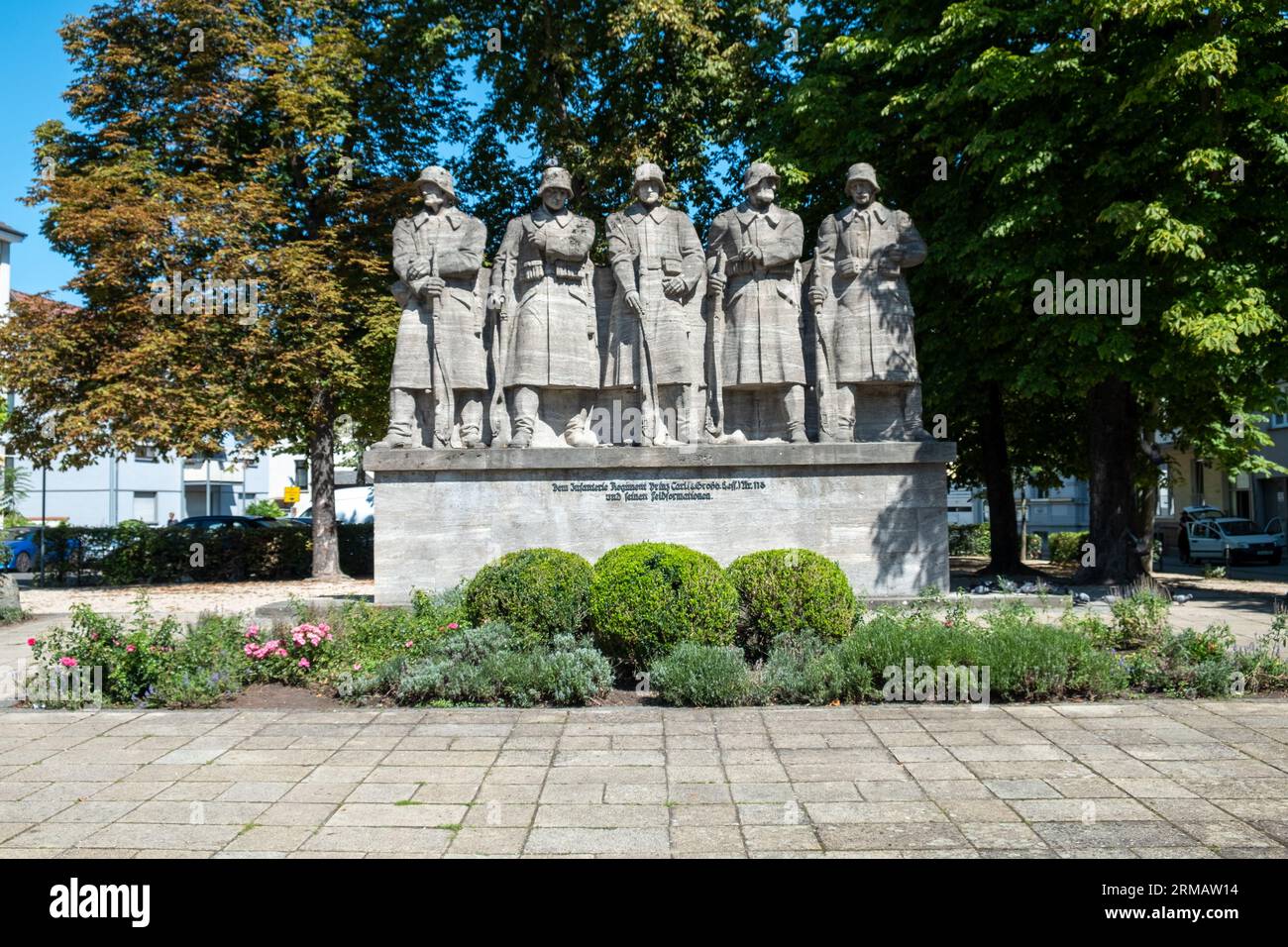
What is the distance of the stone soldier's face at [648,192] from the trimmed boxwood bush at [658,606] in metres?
5.67

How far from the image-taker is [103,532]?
24.4 metres

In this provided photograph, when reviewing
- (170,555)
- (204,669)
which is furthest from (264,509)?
(204,669)

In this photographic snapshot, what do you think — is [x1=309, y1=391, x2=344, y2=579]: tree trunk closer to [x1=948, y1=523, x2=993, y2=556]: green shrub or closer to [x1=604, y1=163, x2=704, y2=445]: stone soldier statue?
[x1=604, y1=163, x2=704, y2=445]: stone soldier statue

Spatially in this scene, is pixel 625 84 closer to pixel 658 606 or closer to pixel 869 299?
pixel 869 299

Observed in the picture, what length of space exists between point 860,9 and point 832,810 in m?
19.0

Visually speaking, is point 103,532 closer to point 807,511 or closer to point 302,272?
point 302,272

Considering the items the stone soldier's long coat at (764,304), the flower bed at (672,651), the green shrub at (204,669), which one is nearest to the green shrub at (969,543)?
the stone soldier's long coat at (764,304)

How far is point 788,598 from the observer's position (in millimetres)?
9258

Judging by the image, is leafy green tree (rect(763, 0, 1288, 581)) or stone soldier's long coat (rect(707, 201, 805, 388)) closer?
stone soldier's long coat (rect(707, 201, 805, 388))

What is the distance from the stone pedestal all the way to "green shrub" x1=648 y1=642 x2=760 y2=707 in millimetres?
4061

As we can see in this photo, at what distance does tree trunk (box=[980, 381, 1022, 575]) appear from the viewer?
65.6ft

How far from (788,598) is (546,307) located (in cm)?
555

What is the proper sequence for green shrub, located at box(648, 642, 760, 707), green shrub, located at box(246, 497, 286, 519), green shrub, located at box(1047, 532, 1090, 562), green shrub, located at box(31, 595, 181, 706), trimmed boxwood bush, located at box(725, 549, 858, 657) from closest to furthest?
green shrub, located at box(648, 642, 760, 707) < green shrub, located at box(31, 595, 181, 706) < trimmed boxwood bush, located at box(725, 549, 858, 657) < green shrub, located at box(1047, 532, 1090, 562) < green shrub, located at box(246, 497, 286, 519)

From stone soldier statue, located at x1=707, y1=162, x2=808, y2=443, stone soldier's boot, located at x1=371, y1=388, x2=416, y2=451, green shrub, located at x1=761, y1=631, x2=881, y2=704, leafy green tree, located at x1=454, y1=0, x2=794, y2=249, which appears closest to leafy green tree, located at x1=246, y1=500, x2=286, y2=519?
leafy green tree, located at x1=454, y1=0, x2=794, y2=249
